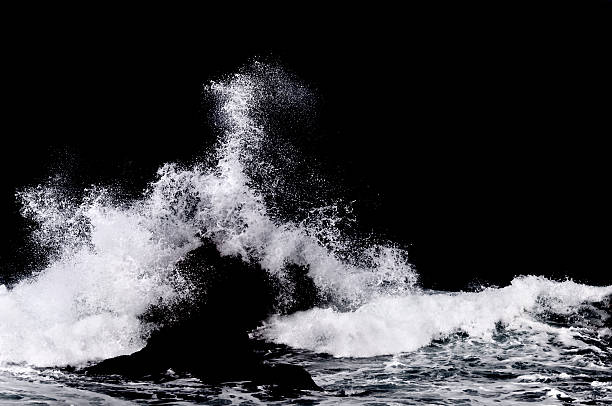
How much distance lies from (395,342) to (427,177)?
8886 millimetres

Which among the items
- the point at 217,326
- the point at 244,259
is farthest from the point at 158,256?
the point at 217,326

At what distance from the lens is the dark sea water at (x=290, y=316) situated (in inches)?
215

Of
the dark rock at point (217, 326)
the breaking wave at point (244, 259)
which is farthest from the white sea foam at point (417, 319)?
the dark rock at point (217, 326)

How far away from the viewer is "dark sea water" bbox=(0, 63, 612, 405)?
5.45m

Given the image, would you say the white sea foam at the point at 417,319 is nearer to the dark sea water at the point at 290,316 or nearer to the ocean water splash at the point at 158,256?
the dark sea water at the point at 290,316

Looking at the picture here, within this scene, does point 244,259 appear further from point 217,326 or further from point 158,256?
point 217,326

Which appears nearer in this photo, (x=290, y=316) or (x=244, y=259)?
(x=290, y=316)

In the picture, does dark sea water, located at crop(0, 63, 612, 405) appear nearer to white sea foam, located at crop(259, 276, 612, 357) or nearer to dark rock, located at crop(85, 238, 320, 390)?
white sea foam, located at crop(259, 276, 612, 357)

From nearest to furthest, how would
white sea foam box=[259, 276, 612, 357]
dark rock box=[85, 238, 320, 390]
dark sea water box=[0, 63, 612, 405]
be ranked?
dark sea water box=[0, 63, 612, 405] → dark rock box=[85, 238, 320, 390] → white sea foam box=[259, 276, 612, 357]

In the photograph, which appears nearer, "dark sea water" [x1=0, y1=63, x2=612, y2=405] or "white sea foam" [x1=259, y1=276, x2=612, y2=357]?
"dark sea water" [x1=0, y1=63, x2=612, y2=405]

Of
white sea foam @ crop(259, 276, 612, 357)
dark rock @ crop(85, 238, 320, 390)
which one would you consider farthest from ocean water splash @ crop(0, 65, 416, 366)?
white sea foam @ crop(259, 276, 612, 357)

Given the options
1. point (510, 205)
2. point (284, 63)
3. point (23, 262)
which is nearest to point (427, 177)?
point (510, 205)

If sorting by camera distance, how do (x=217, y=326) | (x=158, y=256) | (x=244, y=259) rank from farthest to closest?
(x=244, y=259) < (x=158, y=256) < (x=217, y=326)

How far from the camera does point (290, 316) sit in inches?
372
